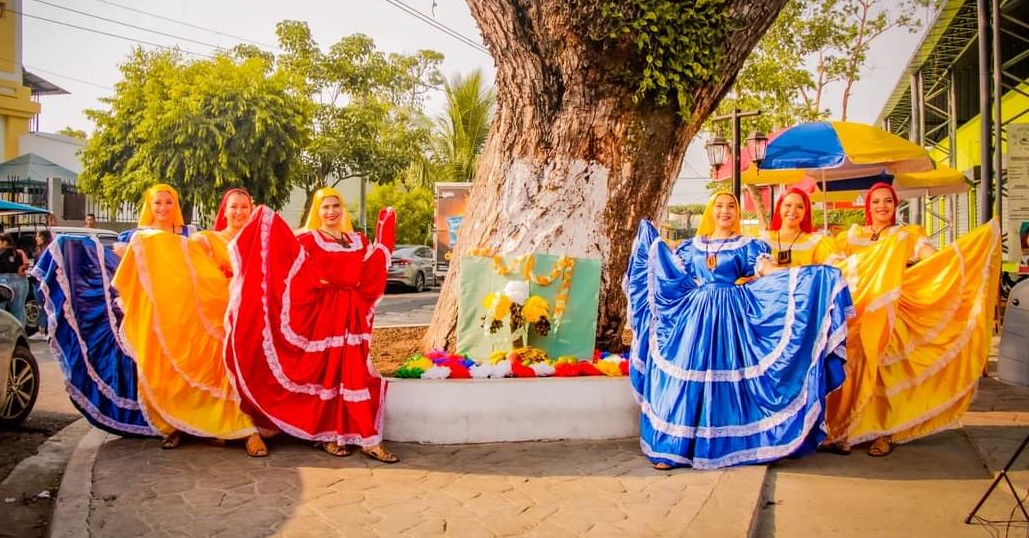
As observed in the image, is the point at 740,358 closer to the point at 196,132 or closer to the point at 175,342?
the point at 175,342

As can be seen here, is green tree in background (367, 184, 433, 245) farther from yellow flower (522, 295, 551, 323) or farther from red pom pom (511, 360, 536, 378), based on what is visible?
red pom pom (511, 360, 536, 378)

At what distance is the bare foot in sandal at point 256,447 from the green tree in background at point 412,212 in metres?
28.7

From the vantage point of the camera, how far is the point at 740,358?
18.6 ft

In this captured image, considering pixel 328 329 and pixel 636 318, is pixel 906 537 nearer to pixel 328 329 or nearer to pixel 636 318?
pixel 636 318

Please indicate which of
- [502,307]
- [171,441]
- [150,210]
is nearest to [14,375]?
[150,210]

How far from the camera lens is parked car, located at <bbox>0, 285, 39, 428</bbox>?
6.76 m

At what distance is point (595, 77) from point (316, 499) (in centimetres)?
412

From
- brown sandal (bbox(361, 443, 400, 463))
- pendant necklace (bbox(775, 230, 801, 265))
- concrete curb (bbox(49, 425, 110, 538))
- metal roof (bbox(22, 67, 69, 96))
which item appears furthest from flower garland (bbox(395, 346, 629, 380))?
metal roof (bbox(22, 67, 69, 96))

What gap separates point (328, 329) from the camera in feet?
18.7

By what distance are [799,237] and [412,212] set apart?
93.4 ft

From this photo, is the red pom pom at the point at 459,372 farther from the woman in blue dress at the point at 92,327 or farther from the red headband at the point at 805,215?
the red headband at the point at 805,215

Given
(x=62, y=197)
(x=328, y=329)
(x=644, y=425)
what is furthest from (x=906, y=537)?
(x=62, y=197)

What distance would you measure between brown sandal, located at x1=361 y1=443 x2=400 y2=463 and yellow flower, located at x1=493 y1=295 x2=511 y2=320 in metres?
1.71

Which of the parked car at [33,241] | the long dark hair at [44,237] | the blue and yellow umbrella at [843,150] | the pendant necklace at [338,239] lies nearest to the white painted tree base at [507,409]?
the pendant necklace at [338,239]
